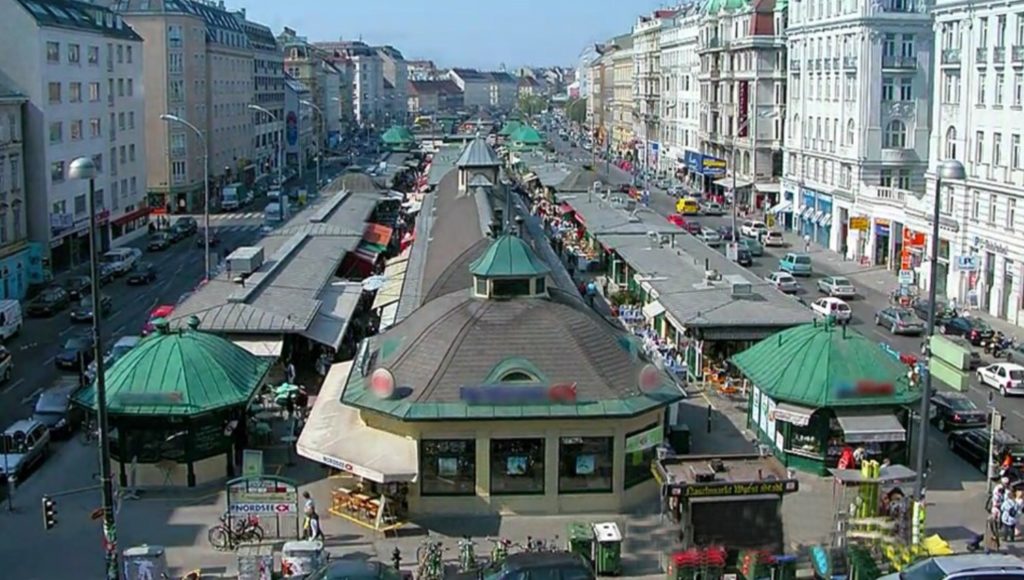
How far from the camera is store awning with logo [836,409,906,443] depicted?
3119 cm

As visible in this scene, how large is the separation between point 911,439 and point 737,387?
769 centimetres

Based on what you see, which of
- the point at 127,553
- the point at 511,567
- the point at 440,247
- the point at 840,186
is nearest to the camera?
the point at 511,567

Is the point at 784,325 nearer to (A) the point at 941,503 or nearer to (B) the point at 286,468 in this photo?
(A) the point at 941,503

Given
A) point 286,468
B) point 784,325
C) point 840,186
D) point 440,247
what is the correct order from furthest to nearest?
point 840,186, point 440,247, point 784,325, point 286,468

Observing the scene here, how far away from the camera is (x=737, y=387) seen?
40.7 meters

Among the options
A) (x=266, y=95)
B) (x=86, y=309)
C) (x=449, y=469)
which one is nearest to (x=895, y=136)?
(x=86, y=309)

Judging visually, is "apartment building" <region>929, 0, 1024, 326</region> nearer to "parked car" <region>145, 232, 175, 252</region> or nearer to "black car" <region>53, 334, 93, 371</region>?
"black car" <region>53, 334, 93, 371</region>

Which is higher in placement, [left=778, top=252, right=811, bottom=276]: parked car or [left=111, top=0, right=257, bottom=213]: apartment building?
[left=111, top=0, right=257, bottom=213]: apartment building

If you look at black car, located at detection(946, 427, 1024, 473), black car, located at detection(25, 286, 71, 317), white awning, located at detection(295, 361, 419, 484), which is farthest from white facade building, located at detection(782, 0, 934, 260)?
white awning, located at detection(295, 361, 419, 484)

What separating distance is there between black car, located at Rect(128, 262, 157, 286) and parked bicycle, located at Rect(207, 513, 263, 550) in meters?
38.6

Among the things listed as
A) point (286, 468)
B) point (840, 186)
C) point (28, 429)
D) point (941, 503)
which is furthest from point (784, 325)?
point (840, 186)

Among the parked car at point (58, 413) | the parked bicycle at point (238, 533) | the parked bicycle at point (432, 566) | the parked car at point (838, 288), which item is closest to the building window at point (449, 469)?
the parked bicycle at point (432, 566)

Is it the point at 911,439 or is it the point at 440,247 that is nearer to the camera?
the point at 911,439

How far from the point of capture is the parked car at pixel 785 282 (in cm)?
5997
